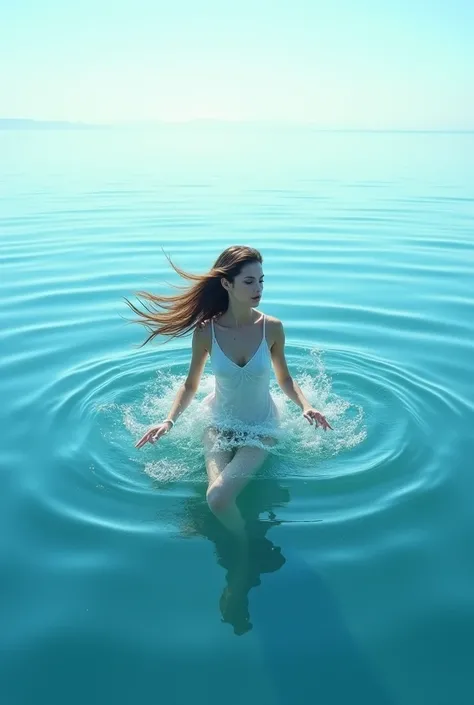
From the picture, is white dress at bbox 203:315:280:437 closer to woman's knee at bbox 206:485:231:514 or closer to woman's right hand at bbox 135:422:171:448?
woman's right hand at bbox 135:422:171:448

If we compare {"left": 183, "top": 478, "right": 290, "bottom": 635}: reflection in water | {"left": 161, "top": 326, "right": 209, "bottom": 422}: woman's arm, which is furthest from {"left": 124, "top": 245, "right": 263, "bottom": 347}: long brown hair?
{"left": 183, "top": 478, "right": 290, "bottom": 635}: reflection in water

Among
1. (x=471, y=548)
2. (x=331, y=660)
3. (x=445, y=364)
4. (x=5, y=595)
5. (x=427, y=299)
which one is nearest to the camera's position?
(x=331, y=660)

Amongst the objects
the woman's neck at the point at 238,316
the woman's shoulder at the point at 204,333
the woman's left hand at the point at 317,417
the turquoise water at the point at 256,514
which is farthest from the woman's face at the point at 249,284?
the turquoise water at the point at 256,514

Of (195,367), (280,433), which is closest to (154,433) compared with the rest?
(195,367)

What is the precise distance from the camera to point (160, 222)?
57.4ft

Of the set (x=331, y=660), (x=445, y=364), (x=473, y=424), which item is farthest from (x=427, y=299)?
(x=331, y=660)

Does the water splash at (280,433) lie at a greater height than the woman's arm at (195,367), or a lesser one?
lesser

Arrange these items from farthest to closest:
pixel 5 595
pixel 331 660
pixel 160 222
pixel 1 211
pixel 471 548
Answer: pixel 1 211, pixel 160 222, pixel 471 548, pixel 5 595, pixel 331 660

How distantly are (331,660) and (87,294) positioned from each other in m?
8.12

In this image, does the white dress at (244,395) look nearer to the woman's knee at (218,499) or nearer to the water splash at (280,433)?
the water splash at (280,433)

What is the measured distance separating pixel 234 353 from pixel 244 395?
1.18 feet

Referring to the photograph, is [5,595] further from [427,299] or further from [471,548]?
[427,299]

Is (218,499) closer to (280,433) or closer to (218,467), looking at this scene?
(218,467)

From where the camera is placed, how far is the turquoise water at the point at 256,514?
3650mm
